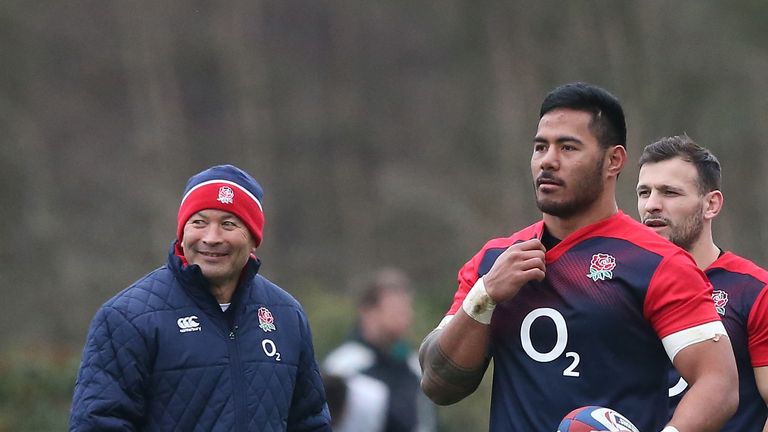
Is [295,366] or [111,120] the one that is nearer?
[295,366]

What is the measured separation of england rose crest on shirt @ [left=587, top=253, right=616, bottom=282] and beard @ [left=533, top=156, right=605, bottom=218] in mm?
195

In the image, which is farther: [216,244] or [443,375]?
[216,244]

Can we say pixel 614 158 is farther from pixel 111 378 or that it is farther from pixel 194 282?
pixel 111 378

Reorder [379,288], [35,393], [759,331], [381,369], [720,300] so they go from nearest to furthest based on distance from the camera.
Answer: [759,331]
[720,300]
[379,288]
[381,369]
[35,393]

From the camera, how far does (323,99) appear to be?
30.4 m

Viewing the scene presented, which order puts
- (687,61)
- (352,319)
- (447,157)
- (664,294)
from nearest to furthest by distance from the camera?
(664,294) → (352,319) → (687,61) → (447,157)

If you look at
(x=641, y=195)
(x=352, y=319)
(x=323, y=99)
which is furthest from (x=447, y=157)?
(x=641, y=195)

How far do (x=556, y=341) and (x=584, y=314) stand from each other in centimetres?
14

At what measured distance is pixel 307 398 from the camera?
586 centimetres

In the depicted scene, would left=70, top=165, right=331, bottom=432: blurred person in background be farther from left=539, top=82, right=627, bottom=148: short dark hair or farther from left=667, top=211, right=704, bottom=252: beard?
left=667, top=211, right=704, bottom=252: beard

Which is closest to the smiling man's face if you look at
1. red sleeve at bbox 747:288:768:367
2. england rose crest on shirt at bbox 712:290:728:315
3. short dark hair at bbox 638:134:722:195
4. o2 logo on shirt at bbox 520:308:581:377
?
o2 logo on shirt at bbox 520:308:581:377

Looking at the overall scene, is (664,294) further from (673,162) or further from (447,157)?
(447,157)

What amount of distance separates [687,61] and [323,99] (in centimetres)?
1012

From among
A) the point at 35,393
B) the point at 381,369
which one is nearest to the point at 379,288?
the point at 381,369
